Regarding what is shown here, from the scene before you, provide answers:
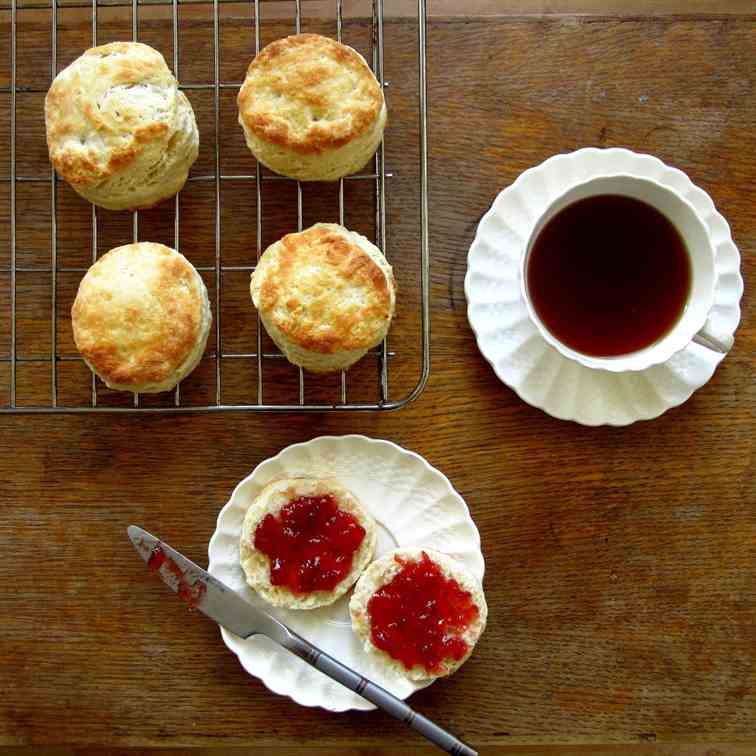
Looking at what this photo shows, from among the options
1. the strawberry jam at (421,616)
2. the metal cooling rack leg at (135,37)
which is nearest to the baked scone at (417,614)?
the strawberry jam at (421,616)

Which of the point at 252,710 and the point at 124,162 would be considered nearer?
the point at 124,162

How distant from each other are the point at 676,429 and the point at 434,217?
96 cm

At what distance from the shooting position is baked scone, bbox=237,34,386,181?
6.80 feet

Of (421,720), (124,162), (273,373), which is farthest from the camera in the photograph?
(273,373)

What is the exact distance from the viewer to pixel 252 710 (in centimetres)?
240

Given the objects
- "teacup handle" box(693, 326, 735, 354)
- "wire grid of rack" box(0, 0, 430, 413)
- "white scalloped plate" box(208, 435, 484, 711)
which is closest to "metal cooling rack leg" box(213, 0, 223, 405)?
"wire grid of rack" box(0, 0, 430, 413)

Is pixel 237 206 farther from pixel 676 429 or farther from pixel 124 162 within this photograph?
pixel 676 429

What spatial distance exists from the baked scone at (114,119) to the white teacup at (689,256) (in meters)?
1.00

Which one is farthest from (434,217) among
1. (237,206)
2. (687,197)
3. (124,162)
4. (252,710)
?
(252,710)

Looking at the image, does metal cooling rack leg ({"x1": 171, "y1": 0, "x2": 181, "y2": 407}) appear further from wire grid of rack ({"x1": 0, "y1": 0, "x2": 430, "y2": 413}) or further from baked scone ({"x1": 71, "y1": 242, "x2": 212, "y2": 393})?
baked scone ({"x1": 71, "y1": 242, "x2": 212, "y2": 393})

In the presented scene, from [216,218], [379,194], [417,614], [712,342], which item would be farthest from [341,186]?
[417,614]

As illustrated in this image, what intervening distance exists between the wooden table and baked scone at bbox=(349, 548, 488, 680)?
191 millimetres

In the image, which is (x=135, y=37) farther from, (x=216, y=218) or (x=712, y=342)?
(x=712, y=342)

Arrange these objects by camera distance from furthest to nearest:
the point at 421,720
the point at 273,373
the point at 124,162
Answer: the point at 273,373, the point at 421,720, the point at 124,162
